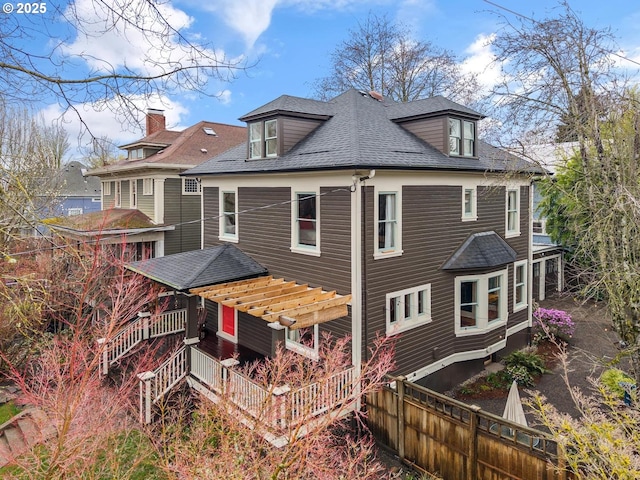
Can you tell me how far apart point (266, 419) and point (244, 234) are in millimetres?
8639

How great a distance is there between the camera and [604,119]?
10102mm

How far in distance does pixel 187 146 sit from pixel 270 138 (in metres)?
10.8

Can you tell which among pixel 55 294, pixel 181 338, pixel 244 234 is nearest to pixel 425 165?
pixel 244 234

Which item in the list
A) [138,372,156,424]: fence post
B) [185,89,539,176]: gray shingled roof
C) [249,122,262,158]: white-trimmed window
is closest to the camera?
[138,372,156,424]: fence post

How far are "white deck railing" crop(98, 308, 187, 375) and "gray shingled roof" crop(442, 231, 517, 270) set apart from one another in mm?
9031

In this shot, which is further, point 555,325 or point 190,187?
point 190,187

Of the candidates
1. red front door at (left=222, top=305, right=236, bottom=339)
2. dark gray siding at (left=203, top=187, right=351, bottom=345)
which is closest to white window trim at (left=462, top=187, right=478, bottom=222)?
dark gray siding at (left=203, top=187, right=351, bottom=345)

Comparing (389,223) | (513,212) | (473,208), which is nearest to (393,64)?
(513,212)

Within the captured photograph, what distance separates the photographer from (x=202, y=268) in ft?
39.8

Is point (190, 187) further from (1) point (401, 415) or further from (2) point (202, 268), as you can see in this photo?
(1) point (401, 415)

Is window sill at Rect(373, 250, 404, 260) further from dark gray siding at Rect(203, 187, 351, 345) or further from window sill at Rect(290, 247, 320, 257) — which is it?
window sill at Rect(290, 247, 320, 257)

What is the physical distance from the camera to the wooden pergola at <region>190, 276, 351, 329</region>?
9341 millimetres

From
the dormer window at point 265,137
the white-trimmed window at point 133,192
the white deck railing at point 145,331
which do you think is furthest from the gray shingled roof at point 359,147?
the white-trimmed window at point 133,192

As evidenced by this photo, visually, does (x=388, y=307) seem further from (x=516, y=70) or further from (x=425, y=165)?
(x=516, y=70)
